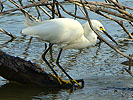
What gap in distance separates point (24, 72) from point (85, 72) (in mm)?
1487

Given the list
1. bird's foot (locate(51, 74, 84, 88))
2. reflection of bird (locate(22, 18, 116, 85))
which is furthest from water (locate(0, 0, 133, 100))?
reflection of bird (locate(22, 18, 116, 85))

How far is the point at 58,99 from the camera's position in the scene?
523 cm

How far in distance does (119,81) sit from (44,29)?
1.62 m

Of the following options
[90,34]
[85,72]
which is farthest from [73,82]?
[90,34]

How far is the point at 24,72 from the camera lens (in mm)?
5398

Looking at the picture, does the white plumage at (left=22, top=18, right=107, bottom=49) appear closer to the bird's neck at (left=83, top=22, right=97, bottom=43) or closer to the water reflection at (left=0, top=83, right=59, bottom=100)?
the bird's neck at (left=83, top=22, right=97, bottom=43)

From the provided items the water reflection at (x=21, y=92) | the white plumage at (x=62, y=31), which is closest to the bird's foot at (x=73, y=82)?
the water reflection at (x=21, y=92)

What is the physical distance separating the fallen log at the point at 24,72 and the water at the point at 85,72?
126 mm

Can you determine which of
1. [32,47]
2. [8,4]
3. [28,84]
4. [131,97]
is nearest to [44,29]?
[28,84]

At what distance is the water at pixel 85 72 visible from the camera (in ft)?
17.6

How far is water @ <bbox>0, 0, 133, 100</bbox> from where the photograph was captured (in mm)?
5367

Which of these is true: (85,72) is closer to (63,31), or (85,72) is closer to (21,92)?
(63,31)

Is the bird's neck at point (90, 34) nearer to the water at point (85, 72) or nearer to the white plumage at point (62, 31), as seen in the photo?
the white plumage at point (62, 31)

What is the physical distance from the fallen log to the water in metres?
0.13
